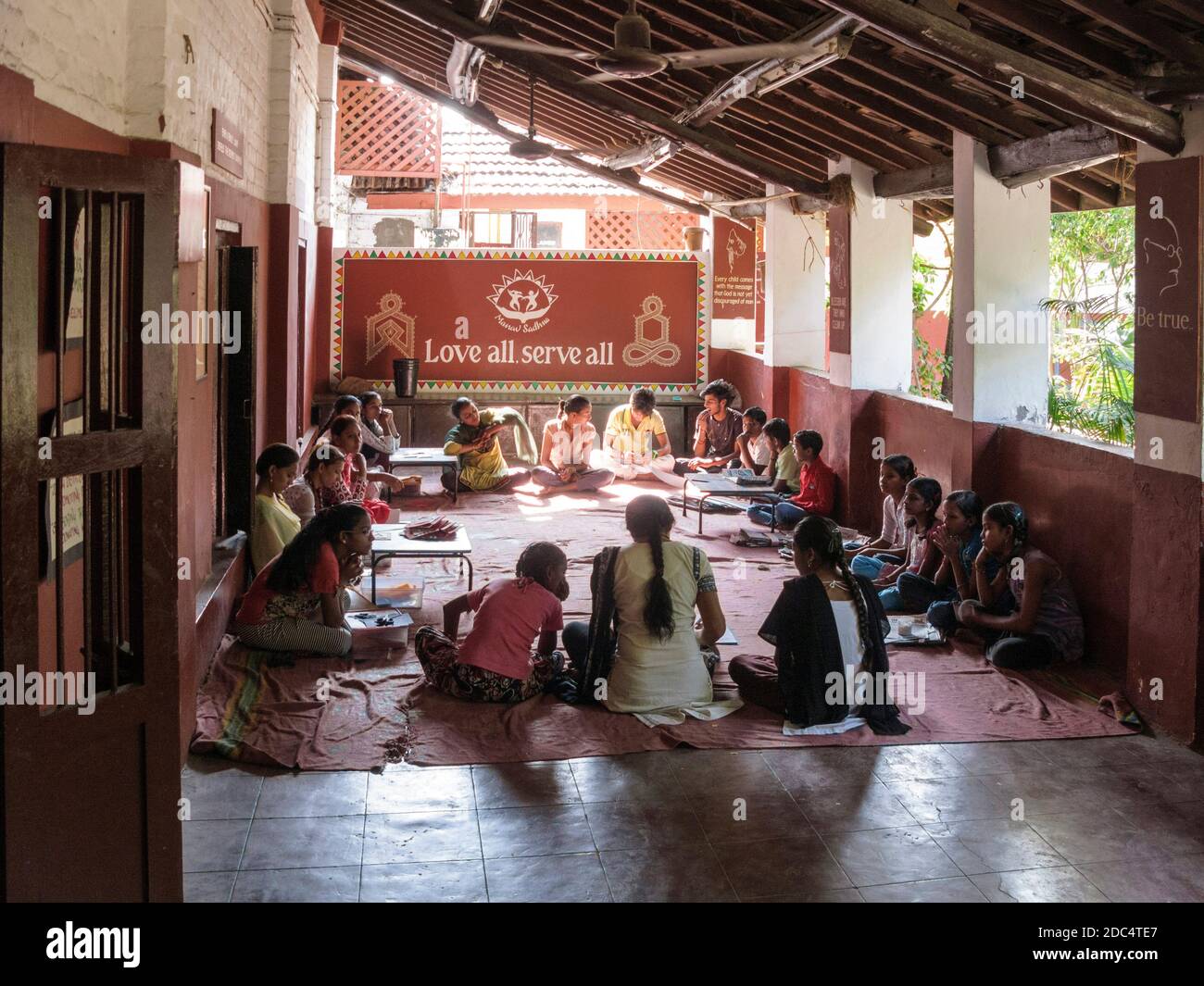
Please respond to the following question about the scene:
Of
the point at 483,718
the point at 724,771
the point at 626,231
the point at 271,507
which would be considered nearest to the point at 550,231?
the point at 626,231

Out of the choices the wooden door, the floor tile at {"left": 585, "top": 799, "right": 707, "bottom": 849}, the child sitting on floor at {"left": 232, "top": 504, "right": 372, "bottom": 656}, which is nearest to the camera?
the wooden door

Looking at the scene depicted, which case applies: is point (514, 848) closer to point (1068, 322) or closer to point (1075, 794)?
point (1075, 794)

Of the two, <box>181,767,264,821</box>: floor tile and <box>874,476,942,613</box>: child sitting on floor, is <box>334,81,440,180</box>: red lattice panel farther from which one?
<box>181,767,264,821</box>: floor tile

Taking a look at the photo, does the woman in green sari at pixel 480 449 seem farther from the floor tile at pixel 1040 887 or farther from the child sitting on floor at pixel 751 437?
the floor tile at pixel 1040 887

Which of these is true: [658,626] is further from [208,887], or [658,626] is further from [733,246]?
[733,246]

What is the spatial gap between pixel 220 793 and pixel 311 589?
5.30 ft

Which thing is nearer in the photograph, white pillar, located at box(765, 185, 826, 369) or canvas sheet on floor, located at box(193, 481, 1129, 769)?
canvas sheet on floor, located at box(193, 481, 1129, 769)

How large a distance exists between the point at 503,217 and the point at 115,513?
20.4m

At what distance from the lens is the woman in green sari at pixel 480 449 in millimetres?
12148

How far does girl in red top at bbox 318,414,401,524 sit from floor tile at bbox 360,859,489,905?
434cm

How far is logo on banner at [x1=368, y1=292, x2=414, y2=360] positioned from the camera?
15477 mm

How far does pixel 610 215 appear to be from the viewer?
796 inches

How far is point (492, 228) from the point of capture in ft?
76.6

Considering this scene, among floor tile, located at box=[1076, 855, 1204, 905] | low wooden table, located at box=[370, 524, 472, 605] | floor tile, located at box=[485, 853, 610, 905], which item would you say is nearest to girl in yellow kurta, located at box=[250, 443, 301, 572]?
low wooden table, located at box=[370, 524, 472, 605]
